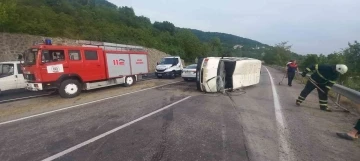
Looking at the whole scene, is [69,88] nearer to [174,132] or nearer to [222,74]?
[174,132]

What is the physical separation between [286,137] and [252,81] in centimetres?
864

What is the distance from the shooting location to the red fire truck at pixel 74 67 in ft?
31.8

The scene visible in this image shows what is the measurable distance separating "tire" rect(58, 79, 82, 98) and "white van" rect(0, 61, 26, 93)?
2.78 meters

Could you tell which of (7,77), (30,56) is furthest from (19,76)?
(30,56)

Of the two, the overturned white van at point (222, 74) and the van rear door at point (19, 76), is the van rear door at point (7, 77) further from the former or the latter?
the overturned white van at point (222, 74)

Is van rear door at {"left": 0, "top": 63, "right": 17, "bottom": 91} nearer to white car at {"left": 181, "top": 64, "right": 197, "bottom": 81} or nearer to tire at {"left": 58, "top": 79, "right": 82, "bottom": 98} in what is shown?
tire at {"left": 58, "top": 79, "right": 82, "bottom": 98}

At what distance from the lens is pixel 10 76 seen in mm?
11016

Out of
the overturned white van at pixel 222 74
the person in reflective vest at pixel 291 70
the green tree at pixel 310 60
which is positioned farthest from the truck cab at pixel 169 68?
the green tree at pixel 310 60

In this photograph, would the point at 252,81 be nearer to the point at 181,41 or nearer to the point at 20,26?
the point at 20,26

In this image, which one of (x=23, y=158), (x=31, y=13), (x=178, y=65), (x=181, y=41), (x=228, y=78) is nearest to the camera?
(x=23, y=158)

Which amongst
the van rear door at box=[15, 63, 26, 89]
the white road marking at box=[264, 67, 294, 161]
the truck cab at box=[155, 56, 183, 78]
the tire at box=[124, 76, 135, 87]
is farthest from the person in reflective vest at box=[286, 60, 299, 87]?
the van rear door at box=[15, 63, 26, 89]

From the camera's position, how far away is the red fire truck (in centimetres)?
968

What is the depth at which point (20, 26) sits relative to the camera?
20312 millimetres

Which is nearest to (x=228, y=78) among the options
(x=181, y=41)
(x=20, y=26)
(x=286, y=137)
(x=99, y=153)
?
(x=286, y=137)
